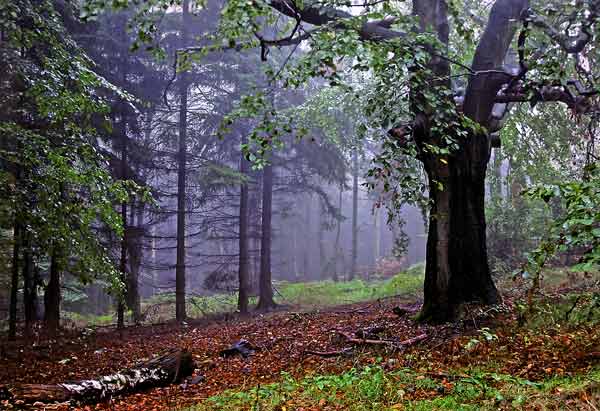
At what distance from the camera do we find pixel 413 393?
461cm

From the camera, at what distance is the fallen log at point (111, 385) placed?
17.8 feet

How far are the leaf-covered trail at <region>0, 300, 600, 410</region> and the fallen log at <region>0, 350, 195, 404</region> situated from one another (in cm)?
18

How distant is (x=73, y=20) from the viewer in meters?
13.4

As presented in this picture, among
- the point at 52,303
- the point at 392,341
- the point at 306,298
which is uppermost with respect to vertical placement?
the point at 392,341

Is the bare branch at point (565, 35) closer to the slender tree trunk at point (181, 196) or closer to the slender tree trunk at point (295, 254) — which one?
the slender tree trunk at point (181, 196)

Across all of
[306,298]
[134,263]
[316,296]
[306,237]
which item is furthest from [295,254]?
[134,263]

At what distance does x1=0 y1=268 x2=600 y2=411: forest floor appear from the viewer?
4.32m

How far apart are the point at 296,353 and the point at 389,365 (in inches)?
86.6

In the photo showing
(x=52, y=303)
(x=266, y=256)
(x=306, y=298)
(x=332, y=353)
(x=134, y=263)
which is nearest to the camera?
(x=332, y=353)

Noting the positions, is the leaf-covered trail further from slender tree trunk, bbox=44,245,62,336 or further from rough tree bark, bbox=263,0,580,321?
slender tree trunk, bbox=44,245,62,336

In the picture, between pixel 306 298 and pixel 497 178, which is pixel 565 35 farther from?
pixel 306 298

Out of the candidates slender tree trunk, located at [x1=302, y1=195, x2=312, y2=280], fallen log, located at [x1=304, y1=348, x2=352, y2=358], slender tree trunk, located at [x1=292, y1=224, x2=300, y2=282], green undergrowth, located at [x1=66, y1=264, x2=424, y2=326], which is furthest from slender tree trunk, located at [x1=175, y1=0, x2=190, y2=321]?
slender tree trunk, located at [x1=292, y1=224, x2=300, y2=282]

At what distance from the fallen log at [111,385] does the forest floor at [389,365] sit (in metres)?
0.18

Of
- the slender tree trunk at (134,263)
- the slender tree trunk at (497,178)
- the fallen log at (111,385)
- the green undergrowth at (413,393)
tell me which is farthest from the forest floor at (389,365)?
the slender tree trunk at (134,263)
